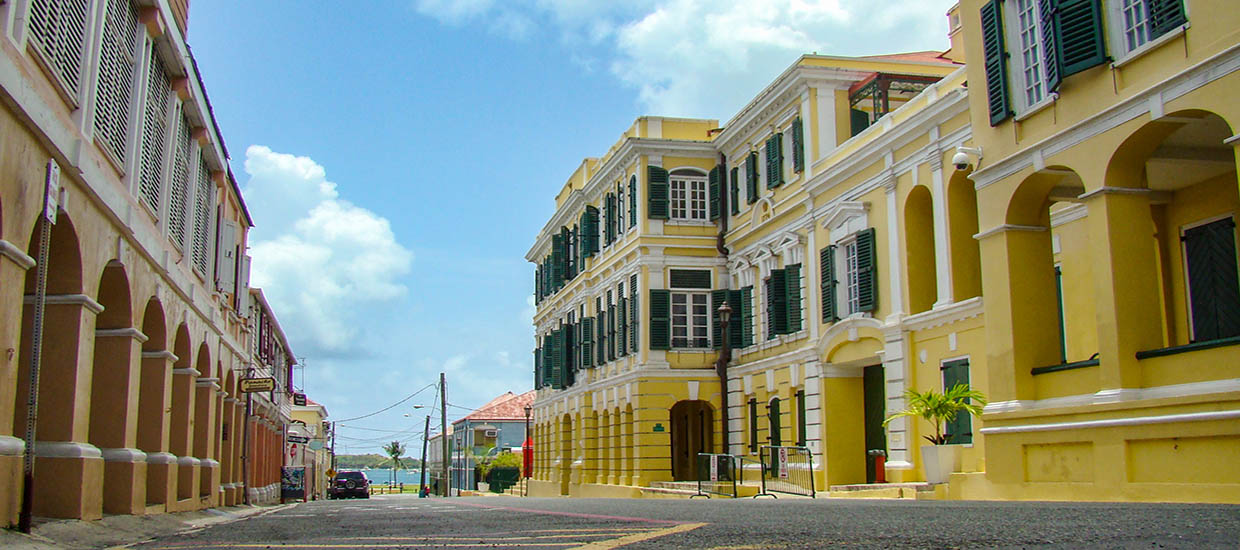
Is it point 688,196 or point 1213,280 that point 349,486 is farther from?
point 1213,280

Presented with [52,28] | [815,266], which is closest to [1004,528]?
[52,28]

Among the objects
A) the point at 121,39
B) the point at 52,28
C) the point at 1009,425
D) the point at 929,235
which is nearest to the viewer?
the point at 52,28

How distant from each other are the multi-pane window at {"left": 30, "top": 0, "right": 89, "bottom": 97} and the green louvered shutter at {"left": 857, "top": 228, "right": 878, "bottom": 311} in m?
16.6

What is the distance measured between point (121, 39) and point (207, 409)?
8622 millimetres

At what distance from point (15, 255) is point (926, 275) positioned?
1760cm

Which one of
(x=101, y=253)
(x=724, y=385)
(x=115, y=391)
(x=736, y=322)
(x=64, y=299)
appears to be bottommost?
(x=115, y=391)

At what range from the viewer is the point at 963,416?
20000 mm

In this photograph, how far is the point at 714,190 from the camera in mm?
32125

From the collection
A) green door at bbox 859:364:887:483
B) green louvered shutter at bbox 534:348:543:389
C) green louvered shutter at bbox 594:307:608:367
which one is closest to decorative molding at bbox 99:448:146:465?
green door at bbox 859:364:887:483

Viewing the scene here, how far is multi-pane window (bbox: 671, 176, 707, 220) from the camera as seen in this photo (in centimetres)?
3269

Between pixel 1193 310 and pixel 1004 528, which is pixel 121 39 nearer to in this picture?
pixel 1004 528

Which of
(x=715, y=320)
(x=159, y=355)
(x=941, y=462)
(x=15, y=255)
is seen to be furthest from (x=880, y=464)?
(x=15, y=255)

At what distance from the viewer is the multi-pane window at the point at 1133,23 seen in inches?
488

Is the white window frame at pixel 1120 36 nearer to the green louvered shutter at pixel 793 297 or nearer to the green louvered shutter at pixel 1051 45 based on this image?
the green louvered shutter at pixel 1051 45
